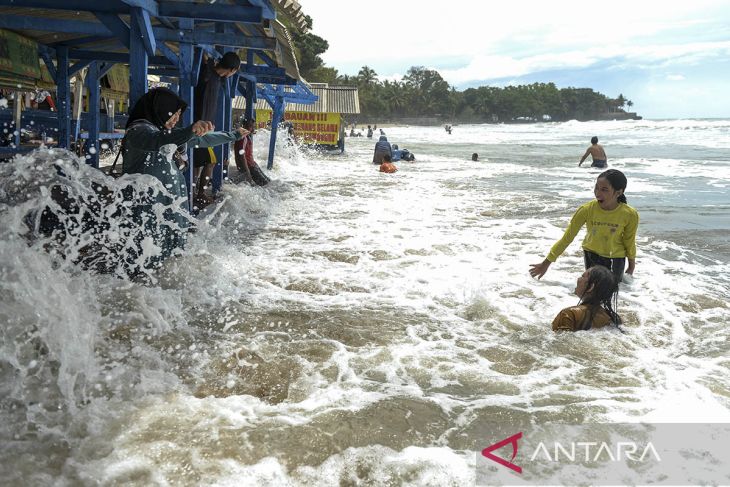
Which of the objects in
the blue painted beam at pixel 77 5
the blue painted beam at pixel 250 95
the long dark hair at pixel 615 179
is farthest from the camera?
the blue painted beam at pixel 250 95

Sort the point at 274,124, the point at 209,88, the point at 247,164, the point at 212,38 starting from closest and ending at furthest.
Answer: the point at 212,38 < the point at 209,88 < the point at 247,164 < the point at 274,124

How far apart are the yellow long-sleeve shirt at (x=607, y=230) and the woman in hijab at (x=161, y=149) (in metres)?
2.86

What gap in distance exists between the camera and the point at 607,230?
15.4ft

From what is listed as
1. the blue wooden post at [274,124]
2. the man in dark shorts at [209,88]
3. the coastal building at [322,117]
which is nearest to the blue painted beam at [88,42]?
the man in dark shorts at [209,88]

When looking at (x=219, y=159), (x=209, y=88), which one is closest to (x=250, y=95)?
(x=219, y=159)

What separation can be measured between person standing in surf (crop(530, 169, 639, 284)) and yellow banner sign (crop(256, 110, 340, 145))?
21.6 m

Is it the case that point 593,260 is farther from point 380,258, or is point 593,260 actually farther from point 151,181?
point 151,181

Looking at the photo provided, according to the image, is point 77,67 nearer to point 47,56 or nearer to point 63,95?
point 47,56

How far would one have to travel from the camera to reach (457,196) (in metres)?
12.9

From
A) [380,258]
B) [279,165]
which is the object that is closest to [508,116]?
[279,165]

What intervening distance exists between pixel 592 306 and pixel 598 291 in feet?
0.45

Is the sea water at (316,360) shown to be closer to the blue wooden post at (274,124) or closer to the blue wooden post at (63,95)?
the blue wooden post at (63,95)

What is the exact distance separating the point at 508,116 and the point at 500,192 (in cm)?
13563

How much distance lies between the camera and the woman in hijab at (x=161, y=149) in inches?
164
